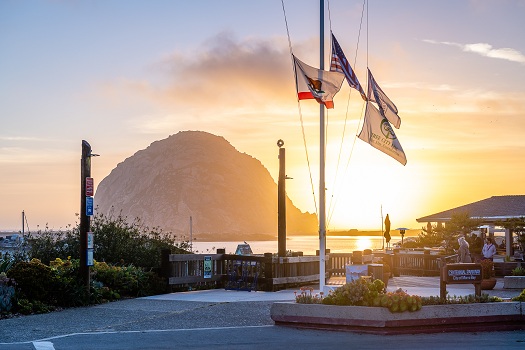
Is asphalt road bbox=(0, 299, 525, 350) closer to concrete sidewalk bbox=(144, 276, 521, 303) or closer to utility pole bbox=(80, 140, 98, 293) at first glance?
utility pole bbox=(80, 140, 98, 293)

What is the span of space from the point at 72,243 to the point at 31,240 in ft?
4.52

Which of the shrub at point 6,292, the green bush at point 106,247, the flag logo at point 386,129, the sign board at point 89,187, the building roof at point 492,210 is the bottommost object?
the shrub at point 6,292

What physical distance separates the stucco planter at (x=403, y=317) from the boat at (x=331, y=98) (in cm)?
313

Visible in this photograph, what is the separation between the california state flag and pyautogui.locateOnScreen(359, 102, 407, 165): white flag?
1100mm

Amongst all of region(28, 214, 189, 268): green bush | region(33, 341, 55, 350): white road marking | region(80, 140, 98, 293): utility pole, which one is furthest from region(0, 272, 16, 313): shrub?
region(28, 214, 189, 268): green bush

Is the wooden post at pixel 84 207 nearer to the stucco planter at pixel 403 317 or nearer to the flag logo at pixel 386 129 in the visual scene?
the stucco planter at pixel 403 317

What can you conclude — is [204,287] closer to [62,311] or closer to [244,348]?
[62,311]

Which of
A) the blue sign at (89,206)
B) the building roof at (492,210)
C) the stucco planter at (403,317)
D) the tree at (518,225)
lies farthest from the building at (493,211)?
the blue sign at (89,206)

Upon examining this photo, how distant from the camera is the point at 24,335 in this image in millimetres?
15898

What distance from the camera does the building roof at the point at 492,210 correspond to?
4756 cm

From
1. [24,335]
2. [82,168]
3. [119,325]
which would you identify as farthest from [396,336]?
[82,168]

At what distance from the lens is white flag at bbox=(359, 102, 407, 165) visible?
21.0 m

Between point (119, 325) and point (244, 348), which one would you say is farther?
point (119, 325)

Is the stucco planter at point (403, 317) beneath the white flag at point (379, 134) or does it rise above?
beneath
